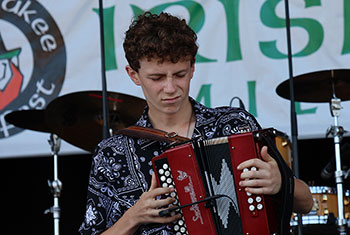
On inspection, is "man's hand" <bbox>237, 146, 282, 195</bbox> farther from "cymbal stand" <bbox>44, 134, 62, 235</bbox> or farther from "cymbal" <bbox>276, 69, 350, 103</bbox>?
"cymbal stand" <bbox>44, 134, 62, 235</bbox>

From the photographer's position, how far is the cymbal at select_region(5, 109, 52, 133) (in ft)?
15.0

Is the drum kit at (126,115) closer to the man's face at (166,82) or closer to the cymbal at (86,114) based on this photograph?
the cymbal at (86,114)

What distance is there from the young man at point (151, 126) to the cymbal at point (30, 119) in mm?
2012

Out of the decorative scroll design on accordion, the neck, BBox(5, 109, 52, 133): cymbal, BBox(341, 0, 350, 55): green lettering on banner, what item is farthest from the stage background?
the decorative scroll design on accordion

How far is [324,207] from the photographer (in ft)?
14.6

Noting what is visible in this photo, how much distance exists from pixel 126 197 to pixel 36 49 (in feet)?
10.3

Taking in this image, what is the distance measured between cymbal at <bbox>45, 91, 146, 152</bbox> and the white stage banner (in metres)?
0.06

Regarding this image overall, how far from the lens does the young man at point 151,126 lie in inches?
96.3

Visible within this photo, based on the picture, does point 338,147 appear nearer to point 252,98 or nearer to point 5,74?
point 252,98

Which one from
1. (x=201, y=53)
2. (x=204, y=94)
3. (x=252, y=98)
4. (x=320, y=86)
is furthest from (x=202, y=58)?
(x=320, y=86)

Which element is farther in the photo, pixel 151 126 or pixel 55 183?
pixel 55 183

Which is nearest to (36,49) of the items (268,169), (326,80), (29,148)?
(29,148)

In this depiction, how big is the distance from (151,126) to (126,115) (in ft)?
6.02

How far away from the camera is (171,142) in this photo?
8.20 feet
